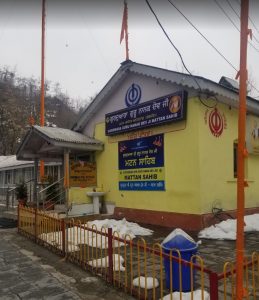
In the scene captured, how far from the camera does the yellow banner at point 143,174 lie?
37.2ft

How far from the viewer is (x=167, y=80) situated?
36.0 feet

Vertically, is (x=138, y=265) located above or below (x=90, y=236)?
above

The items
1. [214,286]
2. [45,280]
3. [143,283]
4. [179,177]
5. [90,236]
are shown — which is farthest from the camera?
[179,177]

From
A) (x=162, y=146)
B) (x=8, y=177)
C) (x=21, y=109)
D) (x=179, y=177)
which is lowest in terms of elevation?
(x=8, y=177)

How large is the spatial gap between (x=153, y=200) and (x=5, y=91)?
165 ft

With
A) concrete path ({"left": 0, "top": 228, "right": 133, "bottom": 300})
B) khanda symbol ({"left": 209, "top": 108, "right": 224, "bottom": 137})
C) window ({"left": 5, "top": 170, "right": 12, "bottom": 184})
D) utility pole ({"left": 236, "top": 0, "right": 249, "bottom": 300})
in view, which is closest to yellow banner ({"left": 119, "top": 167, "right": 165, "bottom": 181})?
khanda symbol ({"left": 209, "top": 108, "right": 224, "bottom": 137})

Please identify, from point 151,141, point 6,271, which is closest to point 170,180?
point 151,141

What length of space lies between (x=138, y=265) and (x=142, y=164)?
6.89m

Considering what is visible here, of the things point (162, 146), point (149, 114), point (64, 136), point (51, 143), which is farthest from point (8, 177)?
point (162, 146)

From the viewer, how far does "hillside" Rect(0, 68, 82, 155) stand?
159 feet

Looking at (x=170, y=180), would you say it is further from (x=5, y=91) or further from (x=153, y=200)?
(x=5, y=91)

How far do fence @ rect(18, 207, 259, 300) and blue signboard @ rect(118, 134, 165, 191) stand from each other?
3954 mm

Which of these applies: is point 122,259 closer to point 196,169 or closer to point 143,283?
point 143,283

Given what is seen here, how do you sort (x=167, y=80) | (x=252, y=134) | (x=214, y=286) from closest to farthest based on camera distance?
(x=214, y=286) < (x=167, y=80) < (x=252, y=134)
